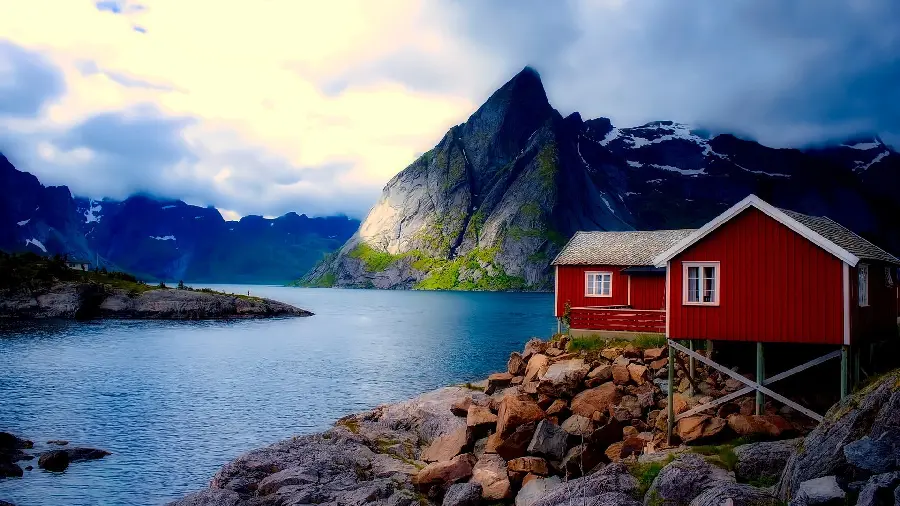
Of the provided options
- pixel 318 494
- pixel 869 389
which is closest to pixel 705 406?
pixel 869 389

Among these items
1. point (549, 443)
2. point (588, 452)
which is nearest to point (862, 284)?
A: point (588, 452)

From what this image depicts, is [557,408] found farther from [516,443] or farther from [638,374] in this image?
[638,374]

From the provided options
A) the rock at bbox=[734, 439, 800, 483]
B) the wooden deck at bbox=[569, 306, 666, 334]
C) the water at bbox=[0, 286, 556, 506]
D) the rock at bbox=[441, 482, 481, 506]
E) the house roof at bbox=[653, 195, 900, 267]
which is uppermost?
the house roof at bbox=[653, 195, 900, 267]

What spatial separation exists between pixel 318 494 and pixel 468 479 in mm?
5391

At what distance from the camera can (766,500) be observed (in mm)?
13305

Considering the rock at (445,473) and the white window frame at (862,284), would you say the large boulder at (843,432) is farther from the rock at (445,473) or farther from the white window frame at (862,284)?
the white window frame at (862,284)

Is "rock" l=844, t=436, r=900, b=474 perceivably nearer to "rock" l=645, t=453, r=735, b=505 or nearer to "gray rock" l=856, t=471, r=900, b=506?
"gray rock" l=856, t=471, r=900, b=506

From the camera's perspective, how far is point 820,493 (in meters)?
11.6

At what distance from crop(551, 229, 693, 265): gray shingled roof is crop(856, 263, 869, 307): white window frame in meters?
14.9

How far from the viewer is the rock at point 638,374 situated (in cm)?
2869

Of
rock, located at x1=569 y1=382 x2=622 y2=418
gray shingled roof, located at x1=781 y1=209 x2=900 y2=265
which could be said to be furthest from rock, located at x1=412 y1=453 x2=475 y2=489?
gray shingled roof, located at x1=781 y1=209 x2=900 y2=265

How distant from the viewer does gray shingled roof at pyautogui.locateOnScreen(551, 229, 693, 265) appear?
4247 centimetres

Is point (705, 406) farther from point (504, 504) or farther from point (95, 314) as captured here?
point (95, 314)

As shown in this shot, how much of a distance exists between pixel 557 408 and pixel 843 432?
14.2m
